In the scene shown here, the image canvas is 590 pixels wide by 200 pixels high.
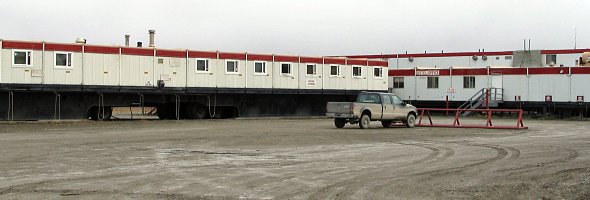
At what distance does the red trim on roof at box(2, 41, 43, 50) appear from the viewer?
1132 inches

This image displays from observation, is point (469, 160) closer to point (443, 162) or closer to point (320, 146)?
point (443, 162)

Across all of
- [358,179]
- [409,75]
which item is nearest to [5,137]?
[358,179]

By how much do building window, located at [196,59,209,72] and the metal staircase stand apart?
18128 millimetres

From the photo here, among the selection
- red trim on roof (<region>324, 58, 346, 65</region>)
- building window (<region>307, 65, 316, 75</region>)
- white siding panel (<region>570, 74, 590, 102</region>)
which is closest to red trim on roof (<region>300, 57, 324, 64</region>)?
building window (<region>307, 65, 316, 75</region>)

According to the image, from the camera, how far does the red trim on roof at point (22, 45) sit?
28.7 m

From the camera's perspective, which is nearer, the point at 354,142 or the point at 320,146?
the point at 320,146

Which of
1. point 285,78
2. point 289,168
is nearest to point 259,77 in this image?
point 285,78

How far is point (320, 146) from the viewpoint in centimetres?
1722

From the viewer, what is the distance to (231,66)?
3525cm

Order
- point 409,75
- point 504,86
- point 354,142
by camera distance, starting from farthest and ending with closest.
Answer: point 409,75 < point 504,86 < point 354,142

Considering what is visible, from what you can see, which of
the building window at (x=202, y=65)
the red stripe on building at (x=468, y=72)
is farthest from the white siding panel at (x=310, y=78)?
the red stripe on building at (x=468, y=72)

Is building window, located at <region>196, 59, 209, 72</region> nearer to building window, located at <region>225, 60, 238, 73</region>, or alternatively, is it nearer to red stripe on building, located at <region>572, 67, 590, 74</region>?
building window, located at <region>225, 60, 238, 73</region>

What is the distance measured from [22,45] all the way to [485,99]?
28.9 m

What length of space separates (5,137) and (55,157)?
738 centimetres
